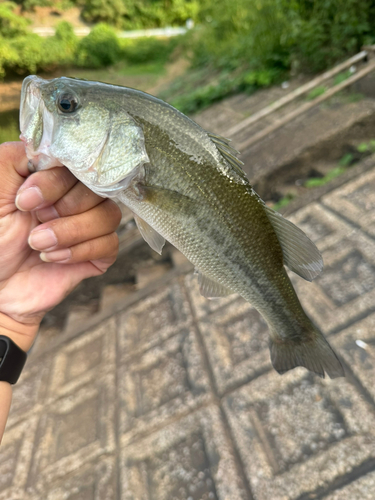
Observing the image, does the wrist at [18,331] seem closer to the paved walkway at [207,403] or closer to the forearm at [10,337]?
the forearm at [10,337]

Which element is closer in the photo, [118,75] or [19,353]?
[19,353]

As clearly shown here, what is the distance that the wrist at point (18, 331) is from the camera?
5.40ft

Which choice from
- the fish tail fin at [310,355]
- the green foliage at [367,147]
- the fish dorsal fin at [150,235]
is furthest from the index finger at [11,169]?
the green foliage at [367,147]

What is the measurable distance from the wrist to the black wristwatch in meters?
0.06

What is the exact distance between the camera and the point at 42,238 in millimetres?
1269

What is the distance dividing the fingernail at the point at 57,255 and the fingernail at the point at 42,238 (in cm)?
8

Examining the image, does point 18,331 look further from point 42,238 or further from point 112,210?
point 112,210

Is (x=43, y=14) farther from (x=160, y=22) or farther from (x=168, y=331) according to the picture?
(x=168, y=331)

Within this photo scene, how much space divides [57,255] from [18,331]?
24.0 inches

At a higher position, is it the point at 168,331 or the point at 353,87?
the point at 353,87

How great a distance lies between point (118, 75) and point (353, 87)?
20572 mm

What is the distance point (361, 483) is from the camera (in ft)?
5.49

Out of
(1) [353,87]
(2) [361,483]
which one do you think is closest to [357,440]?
(2) [361,483]

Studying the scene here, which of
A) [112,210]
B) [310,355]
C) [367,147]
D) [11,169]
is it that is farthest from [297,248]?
[367,147]
